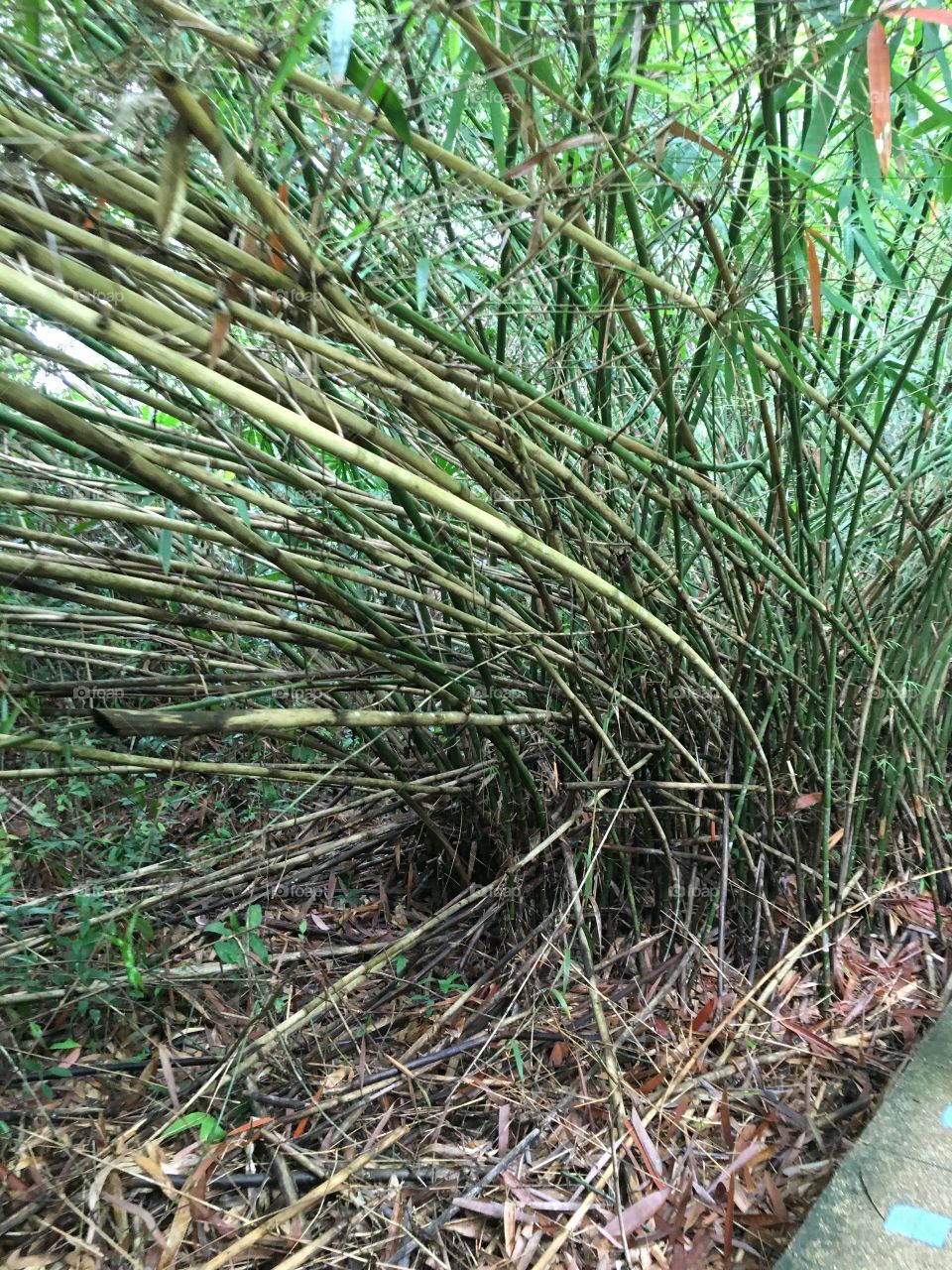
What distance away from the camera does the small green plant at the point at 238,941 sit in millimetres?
1309

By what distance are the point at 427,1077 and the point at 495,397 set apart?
1066 mm

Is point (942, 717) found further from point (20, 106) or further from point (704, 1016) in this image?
point (20, 106)

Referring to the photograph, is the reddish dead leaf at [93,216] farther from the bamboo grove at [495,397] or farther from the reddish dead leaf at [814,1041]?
the reddish dead leaf at [814,1041]

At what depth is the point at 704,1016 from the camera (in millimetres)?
1264

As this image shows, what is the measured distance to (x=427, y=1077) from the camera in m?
1.23

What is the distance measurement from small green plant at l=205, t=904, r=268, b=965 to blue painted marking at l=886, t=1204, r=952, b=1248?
38.9 inches

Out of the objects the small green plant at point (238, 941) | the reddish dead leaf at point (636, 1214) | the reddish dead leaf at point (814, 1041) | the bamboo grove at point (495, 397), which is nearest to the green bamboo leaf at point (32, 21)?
the bamboo grove at point (495, 397)

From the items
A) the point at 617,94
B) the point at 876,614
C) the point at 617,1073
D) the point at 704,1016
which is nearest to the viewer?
the point at 617,94

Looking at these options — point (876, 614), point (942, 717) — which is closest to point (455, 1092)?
point (876, 614)

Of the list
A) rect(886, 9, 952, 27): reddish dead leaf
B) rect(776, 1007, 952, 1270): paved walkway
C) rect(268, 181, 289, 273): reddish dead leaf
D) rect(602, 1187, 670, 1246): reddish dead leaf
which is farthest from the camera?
rect(602, 1187, 670, 1246): reddish dead leaf

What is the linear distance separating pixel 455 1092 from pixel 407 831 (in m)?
0.65

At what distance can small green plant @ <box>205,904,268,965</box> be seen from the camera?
1309 millimetres

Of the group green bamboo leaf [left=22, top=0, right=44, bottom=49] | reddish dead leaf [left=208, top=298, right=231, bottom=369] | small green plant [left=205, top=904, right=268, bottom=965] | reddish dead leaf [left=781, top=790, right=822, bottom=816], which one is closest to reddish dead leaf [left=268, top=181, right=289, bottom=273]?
reddish dead leaf [left=208, top=298, right=231, bottom=369]

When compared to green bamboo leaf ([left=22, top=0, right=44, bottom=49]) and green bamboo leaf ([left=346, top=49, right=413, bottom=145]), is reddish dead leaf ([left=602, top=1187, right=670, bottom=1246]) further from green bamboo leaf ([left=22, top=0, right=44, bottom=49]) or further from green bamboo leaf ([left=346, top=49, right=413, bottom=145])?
green bamboo leaf ([left=22, top=0, right=44, bottom=49])
